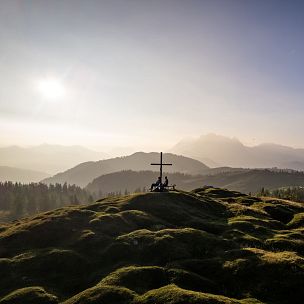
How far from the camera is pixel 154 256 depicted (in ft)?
134

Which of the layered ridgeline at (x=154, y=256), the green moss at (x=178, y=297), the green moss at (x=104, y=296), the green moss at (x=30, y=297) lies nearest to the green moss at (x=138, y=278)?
the layered ridgeline at (x=154, y=256)

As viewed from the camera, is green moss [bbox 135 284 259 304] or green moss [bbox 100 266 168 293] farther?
green moss [bbox 100 266 168 293]

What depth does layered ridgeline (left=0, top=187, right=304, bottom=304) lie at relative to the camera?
107 ft

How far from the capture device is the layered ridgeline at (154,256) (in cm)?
3250

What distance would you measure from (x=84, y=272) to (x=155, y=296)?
11.4 metres

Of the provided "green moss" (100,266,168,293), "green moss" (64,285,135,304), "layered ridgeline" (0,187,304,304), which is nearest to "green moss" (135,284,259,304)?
"layered ridgeline" (0,187,304,304)

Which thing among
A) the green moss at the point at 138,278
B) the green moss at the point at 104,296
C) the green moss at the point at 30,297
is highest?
the green moss at the point at 138,278

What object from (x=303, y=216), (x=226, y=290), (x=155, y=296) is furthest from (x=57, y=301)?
(x=303, y=216)

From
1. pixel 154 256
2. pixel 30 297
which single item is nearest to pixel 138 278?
pixel 154 256

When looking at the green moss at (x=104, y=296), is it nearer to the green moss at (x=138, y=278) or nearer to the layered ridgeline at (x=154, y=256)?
the layered ridgeline at (x=154, y=256)

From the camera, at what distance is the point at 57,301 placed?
32.8m

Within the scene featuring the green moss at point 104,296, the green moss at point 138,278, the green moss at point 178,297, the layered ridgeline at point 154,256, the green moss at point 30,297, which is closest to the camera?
the green moss at point 178,297

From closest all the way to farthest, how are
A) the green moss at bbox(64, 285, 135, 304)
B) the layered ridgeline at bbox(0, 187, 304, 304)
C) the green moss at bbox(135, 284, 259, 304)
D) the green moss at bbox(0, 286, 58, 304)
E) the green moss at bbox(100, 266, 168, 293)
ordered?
the green moss at bbox(135, 284, 259, 304) → the green moss at bbox(64, 285, 135, 304) → the layered ridgeline at bbox(0, 187, 304, 304) → the green moss at bbox(0, 286, 58, 304) → the green moss at bbox(100, 266, 168, 293)

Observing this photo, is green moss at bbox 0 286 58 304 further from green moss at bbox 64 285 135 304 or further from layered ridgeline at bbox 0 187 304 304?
green moss at bbox 64 285 135 304
